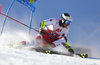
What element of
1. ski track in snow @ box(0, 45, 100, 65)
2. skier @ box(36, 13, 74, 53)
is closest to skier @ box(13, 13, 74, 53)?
skier @ box(36, 13, 74, 53)

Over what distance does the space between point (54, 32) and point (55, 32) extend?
4 centimetres

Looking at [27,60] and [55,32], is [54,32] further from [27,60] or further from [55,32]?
[27,60]

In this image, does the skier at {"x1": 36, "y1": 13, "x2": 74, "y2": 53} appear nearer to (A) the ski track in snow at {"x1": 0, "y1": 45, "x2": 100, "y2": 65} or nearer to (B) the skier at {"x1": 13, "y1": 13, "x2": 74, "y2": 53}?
(B) the skier at {"x1": 13, "y1": 13, "x2": 74, "y2": 53}

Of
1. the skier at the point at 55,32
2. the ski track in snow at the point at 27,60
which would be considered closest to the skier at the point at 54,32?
the skier at the point at 55,32

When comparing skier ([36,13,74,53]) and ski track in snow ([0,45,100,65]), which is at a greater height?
skier ([36,13,74,53])

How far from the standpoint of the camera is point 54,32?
5.64 metres

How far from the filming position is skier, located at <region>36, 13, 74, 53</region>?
5175 mm

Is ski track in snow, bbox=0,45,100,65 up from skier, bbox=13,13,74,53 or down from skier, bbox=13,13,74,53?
down

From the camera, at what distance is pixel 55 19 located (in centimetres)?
548

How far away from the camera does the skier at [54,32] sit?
5.15m

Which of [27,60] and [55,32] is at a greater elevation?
[55,32]

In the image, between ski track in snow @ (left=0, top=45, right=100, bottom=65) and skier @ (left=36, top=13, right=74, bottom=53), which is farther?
skier @ (left=36, top=13, right=74, bottom=53)

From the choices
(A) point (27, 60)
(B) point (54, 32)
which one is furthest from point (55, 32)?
(A) point (27, 60)

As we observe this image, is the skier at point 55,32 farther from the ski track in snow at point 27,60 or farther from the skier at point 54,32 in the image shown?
the ski track in snow at point 27,60
